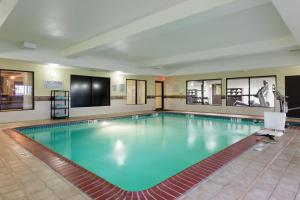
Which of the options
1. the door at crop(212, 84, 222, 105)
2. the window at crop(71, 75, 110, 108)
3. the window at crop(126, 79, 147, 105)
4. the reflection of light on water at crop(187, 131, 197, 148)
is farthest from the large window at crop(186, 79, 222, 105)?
the window at crop(71, 75, 110, 108)

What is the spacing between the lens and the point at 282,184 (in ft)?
7.61

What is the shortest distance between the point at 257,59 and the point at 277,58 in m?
0.73

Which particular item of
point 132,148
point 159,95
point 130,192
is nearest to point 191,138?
point 132,148

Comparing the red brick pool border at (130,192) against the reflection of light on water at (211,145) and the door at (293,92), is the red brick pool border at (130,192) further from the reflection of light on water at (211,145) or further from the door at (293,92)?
the door at (293,92)

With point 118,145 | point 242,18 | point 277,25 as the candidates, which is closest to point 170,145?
point 118,145

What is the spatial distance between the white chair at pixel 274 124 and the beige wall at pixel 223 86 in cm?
434

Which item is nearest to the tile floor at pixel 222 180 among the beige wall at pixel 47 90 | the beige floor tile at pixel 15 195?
the beige floor tile at pixel 15 195

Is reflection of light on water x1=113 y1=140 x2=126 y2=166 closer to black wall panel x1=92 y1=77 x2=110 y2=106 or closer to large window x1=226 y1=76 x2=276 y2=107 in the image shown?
black wall panel x1=92 y1=77 x2=110 y2=106

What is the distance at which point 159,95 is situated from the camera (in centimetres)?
1347

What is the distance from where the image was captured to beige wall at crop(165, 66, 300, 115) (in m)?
8.58

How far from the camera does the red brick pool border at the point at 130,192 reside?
2.08 metres

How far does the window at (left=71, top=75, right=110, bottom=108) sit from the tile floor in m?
5.60

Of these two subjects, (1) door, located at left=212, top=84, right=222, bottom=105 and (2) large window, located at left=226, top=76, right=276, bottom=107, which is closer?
(2) large window, located at left=226, top=76, right=276, bottom=107

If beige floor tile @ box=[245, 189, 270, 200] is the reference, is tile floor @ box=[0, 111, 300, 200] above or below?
above
